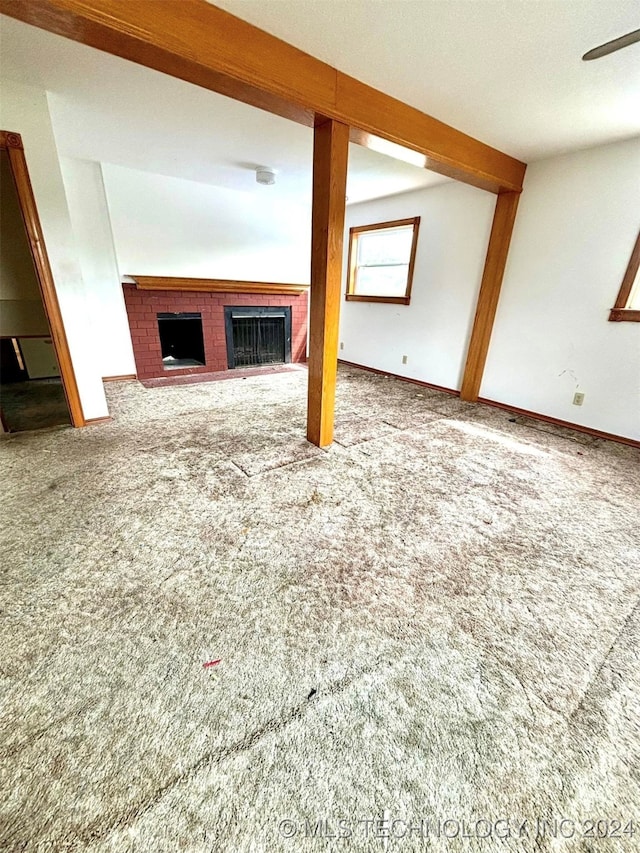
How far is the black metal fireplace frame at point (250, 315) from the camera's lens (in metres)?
4.93

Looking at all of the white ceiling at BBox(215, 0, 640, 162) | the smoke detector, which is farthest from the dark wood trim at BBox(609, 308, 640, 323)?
the smoke detector

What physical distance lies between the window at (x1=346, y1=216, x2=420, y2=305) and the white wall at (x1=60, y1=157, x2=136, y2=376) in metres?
3.19

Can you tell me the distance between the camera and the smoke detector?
11.4ft

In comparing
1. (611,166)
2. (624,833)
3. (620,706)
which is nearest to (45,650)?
(624,833)

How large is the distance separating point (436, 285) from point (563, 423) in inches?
83.7

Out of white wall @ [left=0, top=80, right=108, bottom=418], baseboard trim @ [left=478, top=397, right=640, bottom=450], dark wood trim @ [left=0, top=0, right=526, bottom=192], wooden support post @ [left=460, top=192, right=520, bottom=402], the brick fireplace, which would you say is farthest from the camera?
the brick fireplace

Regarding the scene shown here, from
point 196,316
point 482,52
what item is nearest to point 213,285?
point 196,316

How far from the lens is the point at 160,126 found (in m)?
2.67

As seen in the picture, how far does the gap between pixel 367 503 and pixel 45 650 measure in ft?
5.17

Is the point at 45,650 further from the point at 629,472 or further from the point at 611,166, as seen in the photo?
the point at 611,166

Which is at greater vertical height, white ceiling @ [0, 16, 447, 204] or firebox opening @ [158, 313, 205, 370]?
white ceiling @ [0, 16, 447, 204]

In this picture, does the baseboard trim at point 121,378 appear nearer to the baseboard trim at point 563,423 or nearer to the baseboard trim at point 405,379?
the baseboard trim at point 405,379

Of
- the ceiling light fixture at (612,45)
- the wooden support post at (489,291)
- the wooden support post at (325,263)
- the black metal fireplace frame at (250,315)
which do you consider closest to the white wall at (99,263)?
the black metal fireplace frame at (250,315)

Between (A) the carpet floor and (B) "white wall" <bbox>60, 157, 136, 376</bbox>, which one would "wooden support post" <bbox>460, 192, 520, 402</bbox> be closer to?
(A) the carpet floor
